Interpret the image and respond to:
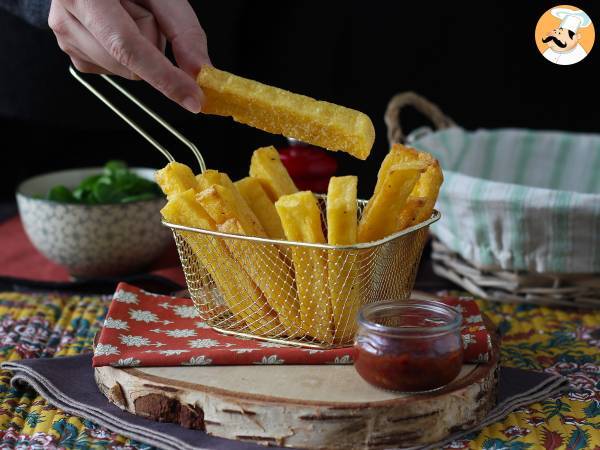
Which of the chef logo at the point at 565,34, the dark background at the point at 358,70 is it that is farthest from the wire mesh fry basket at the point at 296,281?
the dark background at the point at 358,70

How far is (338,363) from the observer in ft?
4.47

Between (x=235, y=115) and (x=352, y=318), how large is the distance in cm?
43

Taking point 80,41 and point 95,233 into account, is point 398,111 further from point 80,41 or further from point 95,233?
point 80,41

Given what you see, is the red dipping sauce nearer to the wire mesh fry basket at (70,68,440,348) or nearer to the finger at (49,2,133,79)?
the wire mesh fry basket at (70,68,440,348)

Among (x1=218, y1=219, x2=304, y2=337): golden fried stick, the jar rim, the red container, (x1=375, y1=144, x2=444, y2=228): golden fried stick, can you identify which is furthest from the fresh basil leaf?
the jar rim

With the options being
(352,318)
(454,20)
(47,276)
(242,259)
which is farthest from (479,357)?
(454,20)

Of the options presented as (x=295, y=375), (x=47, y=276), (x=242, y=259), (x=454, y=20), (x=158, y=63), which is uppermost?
(x=454, y=20)

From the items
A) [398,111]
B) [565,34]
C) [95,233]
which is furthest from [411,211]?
[565,34]

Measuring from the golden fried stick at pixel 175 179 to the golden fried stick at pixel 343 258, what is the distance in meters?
0.28

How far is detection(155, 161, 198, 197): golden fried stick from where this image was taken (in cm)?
146

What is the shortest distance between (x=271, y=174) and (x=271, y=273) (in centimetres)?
24

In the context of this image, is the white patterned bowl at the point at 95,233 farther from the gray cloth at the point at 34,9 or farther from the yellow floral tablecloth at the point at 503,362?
the gray cloth at the point at 34,9

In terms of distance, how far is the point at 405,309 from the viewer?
1.37m

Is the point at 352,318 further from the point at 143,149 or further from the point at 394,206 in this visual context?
the point at 143,149
